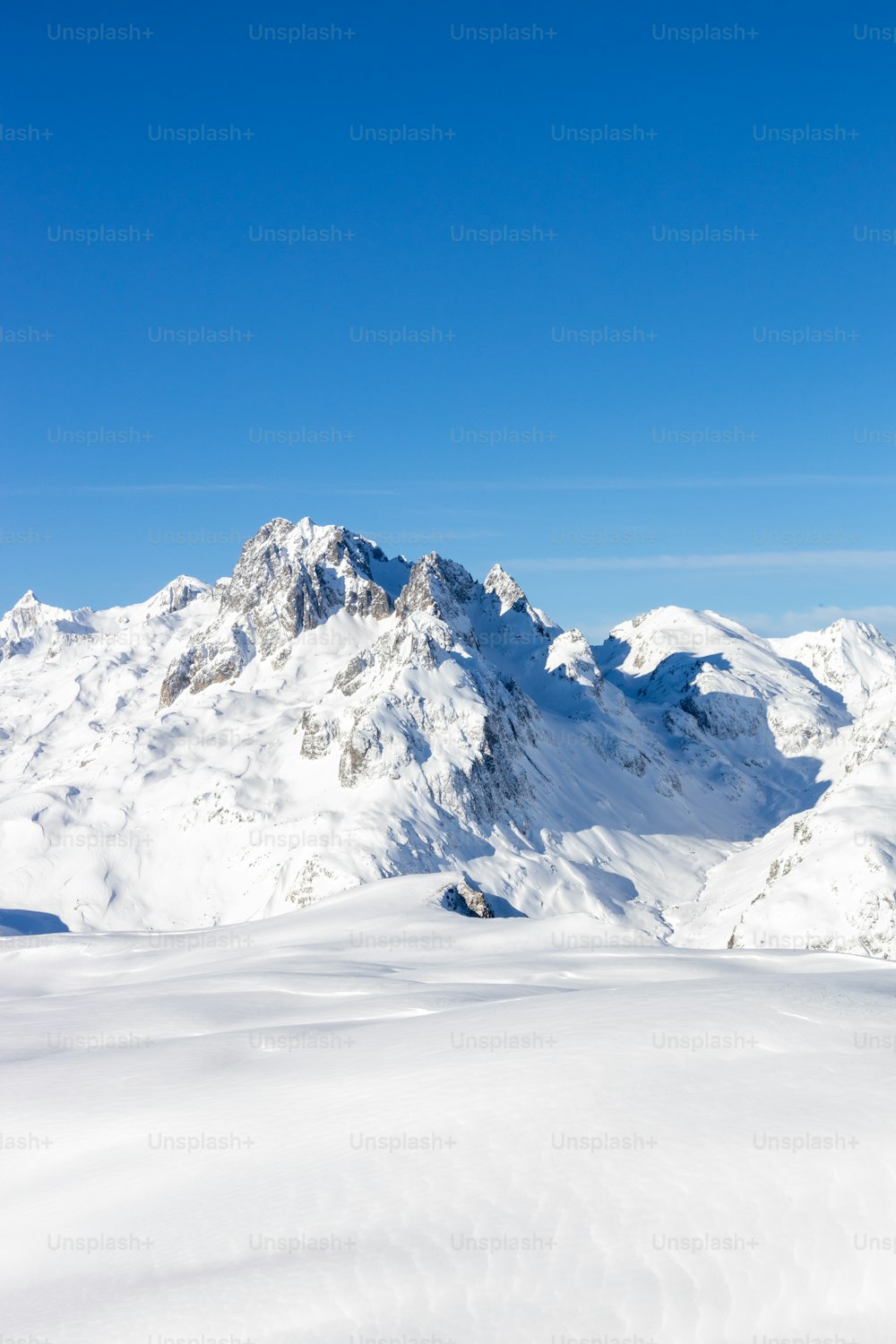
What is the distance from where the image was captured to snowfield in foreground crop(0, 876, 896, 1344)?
852 centimetres

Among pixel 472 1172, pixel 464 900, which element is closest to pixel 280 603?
pixel 464 900

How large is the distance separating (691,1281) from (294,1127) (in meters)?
5.52

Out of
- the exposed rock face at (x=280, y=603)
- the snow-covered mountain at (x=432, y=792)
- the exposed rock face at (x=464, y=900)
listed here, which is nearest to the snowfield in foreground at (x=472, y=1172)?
the exposed rock face at (x=464, y=900)

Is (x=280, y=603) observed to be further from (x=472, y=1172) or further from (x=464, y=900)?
(x=472, y=1172)

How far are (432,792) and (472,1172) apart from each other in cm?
10002

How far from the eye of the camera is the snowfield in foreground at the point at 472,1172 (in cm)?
852

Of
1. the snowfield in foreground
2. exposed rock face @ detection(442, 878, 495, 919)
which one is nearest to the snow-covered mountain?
exposed rock face @ detection(442, 878, 495, 919)

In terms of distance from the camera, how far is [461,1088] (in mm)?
12516

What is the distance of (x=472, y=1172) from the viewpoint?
34.4ft

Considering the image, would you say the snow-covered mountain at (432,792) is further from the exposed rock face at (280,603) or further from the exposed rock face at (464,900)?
the exposed rock face at (464,900)

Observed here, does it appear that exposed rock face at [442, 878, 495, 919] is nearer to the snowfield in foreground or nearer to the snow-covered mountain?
the snow-covered mountain

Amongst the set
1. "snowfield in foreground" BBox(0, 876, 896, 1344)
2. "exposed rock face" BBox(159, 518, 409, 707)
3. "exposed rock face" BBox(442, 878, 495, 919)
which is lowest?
"exposed rock face" BBox(442, 878, 495, 919)

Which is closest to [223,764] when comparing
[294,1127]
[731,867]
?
[731,867]

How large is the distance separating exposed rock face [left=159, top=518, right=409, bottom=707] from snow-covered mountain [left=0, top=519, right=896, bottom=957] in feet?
1.53
